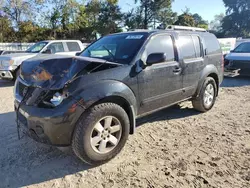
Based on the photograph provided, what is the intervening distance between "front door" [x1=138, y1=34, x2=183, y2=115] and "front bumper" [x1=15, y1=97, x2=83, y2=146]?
1258mm

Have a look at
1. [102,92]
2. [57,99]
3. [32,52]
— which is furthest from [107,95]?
[32,52]

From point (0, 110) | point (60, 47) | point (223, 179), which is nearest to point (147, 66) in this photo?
point (223, 179)

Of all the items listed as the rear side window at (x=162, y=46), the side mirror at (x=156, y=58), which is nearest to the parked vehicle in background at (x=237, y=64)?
the rear side window at (x=162, y=46)

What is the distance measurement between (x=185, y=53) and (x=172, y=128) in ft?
4.89

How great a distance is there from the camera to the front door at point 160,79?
12.5 ft

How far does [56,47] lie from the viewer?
10109 millimetres

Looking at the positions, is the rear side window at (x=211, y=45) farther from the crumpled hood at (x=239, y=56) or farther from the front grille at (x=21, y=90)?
the crumpled hood at (x=239, y=56)

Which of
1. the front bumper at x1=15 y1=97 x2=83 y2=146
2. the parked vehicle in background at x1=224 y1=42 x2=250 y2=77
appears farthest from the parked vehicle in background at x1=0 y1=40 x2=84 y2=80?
the parked vehicle in background at x1=224 y1=42 x2=250 y2=77

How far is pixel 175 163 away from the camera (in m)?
3.28

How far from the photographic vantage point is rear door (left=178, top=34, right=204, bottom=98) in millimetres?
4578

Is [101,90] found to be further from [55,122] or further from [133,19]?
[133,19]

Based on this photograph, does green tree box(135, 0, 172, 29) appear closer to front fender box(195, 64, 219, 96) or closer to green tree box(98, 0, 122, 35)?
green tree box(98, 0, 122, 35)

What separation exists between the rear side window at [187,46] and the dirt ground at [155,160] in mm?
1360

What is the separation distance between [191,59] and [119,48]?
158 cm
